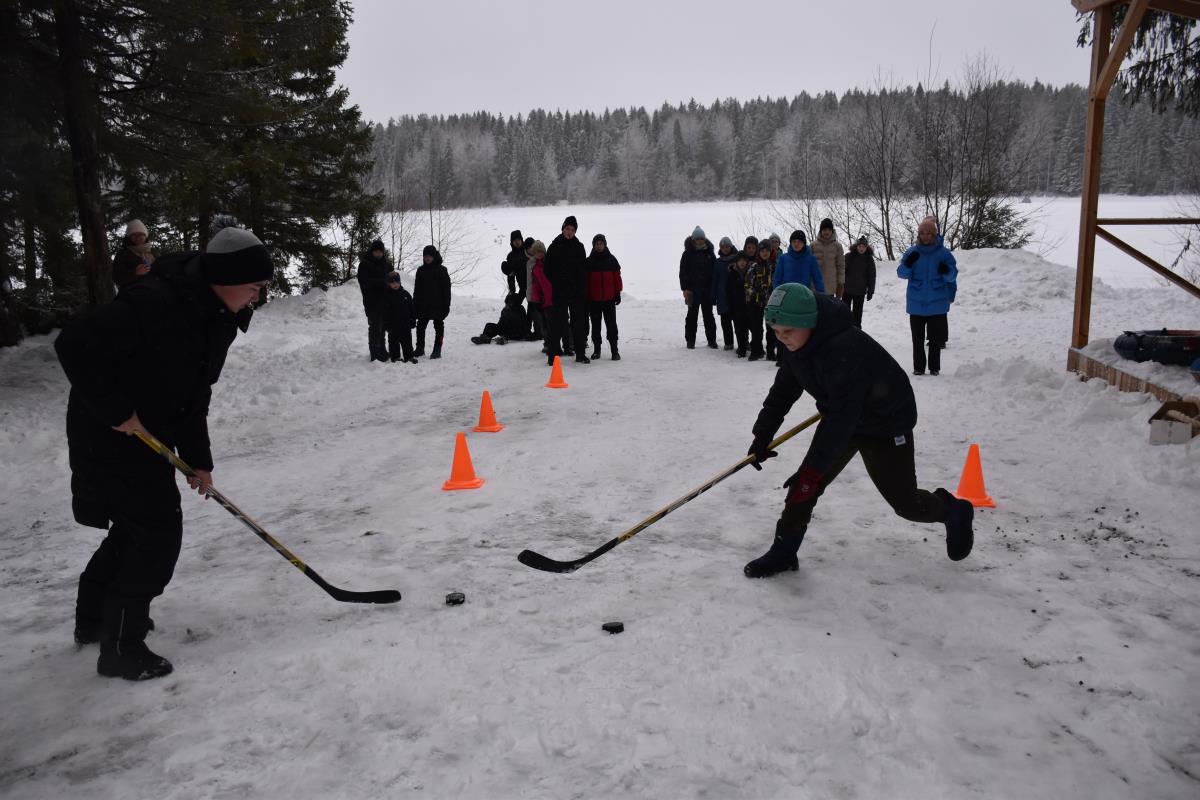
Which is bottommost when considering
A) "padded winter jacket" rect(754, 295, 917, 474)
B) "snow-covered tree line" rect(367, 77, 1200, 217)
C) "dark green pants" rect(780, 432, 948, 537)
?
"dark green pants" rect(780, 432, 948, 537)

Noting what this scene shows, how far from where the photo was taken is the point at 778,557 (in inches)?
172

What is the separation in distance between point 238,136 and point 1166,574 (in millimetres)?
15363

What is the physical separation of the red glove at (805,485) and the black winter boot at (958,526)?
2.61 ft

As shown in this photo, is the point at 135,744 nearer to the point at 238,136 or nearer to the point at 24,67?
the point at 24,67

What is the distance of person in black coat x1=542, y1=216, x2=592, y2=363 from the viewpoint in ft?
36.3

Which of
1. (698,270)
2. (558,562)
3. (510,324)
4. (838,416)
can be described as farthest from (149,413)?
(510,324)

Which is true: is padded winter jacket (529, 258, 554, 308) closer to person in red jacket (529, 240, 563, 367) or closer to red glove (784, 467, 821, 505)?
person in red jacket (529, 240, 563, 367)

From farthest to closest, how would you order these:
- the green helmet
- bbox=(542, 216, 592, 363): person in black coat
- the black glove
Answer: bbox=(542, 216, 592, 363): person in black coat < the black glove < the green helmet

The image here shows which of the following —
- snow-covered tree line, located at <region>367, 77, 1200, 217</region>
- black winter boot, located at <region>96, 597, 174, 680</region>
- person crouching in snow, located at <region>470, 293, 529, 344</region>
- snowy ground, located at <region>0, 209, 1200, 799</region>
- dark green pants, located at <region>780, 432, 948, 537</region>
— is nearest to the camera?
snowy ground, located at <region>0, 209, 1200, 799</region>

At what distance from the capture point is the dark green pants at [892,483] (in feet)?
13.6

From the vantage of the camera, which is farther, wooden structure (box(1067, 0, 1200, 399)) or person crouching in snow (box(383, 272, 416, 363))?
person crouching in snow (box(383, 272, 416, 363))

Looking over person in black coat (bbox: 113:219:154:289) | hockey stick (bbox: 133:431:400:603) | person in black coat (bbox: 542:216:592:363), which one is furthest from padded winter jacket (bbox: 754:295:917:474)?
person in black coat (bbox: 542:216:592:363)

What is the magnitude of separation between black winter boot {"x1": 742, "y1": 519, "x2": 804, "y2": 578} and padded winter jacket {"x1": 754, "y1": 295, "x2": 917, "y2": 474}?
51 centimetres

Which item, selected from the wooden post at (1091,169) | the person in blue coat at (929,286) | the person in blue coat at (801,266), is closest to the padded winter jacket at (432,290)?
the person in blue coat at (801,266)
